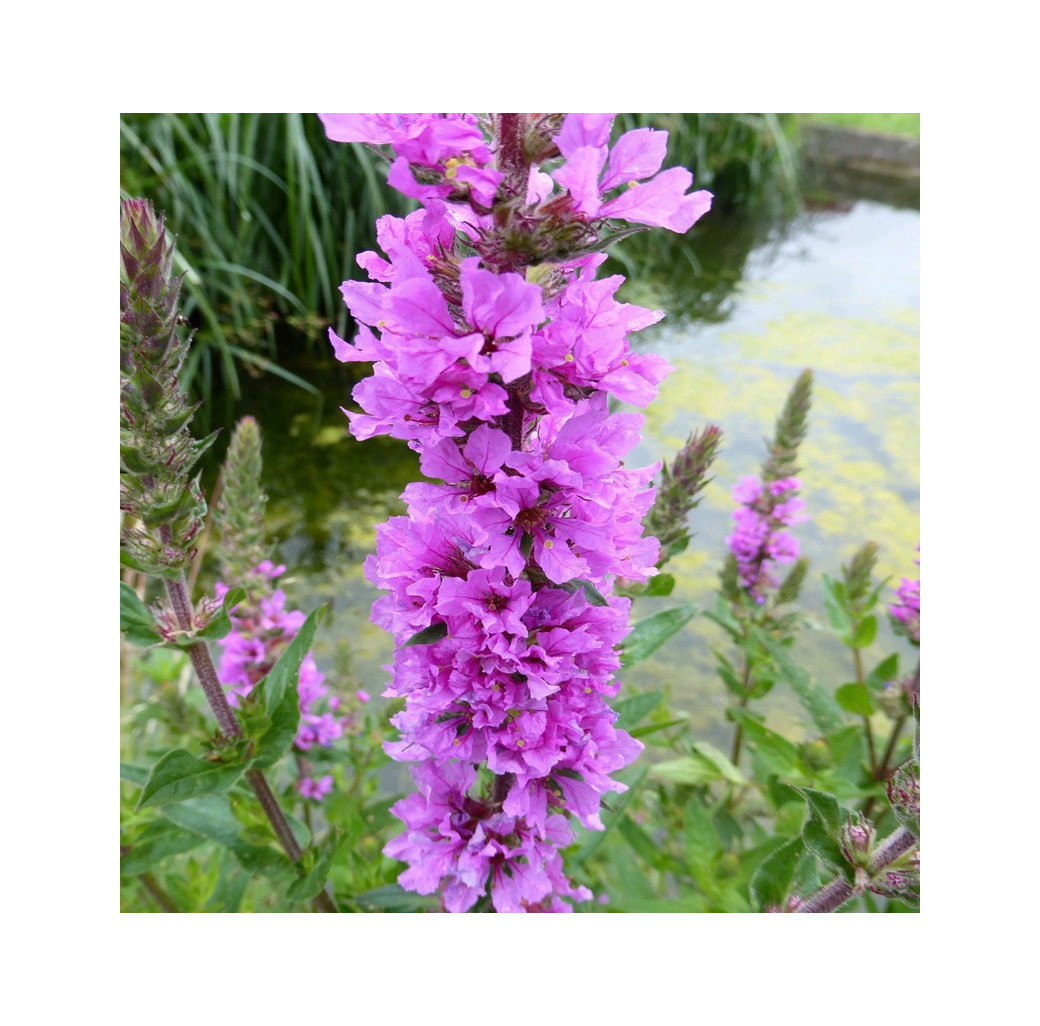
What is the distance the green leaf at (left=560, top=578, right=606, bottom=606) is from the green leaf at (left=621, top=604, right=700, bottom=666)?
0.64 m

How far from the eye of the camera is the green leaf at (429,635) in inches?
38.8

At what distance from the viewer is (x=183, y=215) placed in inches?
138

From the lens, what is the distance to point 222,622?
4.38 feet

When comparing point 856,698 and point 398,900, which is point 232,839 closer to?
point 398,900

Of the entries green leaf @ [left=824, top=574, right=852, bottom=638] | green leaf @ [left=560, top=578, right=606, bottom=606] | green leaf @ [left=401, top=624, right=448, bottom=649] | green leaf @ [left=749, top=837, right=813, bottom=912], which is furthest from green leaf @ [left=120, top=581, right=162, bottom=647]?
green leaf @ [left=824, top=574, right=852, bottom=638]

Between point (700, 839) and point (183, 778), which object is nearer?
point (183, 778)

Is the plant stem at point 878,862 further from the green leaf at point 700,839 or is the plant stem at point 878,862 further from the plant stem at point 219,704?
the plant stem at point 219,704

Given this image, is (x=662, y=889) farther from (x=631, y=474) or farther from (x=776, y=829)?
(x=631, y=474)

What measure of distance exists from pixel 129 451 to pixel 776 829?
202 centimetres

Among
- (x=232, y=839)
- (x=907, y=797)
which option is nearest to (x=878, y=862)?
(x=907, y=797)

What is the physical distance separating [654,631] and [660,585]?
170 millimetres

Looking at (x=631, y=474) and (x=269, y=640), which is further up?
(x=631, y=474)

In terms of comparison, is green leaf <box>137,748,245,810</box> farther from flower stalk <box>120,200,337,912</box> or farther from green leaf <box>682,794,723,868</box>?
green leaf <box>682,794,723,868</box>
